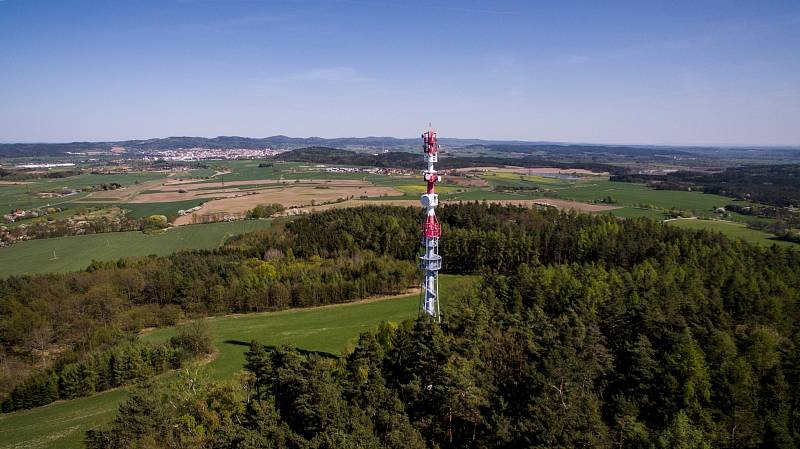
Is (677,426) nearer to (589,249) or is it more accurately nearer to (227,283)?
(589,249)

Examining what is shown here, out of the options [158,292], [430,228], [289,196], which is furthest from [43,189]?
[430,228]

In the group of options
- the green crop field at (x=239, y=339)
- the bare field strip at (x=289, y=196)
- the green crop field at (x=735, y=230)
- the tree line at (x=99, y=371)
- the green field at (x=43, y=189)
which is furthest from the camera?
the green field at (x=43, y=189)

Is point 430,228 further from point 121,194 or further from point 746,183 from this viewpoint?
point 746,183

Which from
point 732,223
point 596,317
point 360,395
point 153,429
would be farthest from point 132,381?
point 732,223

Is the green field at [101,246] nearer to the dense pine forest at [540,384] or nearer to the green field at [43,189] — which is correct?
the green field at [43,189]

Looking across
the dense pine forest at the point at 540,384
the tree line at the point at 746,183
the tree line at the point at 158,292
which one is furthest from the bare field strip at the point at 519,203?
the dense pine forest at the point at 540,384

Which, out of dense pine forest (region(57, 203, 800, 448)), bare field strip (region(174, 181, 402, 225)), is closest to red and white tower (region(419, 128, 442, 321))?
dense pine forest (region(57, 203, 800, 448))
